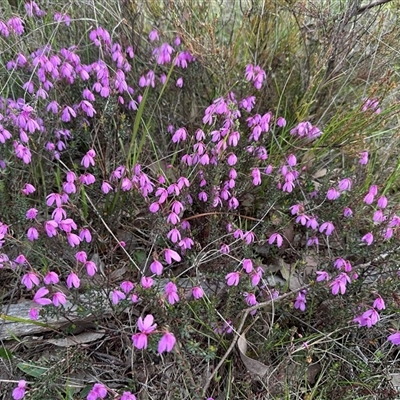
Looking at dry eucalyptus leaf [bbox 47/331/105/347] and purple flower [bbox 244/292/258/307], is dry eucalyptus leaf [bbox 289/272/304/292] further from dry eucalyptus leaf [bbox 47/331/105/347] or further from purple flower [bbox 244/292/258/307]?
dry eucalyptus leaf [bbox 47/331/105/347]

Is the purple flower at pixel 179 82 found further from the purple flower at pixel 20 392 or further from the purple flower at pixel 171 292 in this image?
the purple flower at pixel 20 392

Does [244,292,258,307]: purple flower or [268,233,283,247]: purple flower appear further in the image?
[268,233,283,247]: purple flower

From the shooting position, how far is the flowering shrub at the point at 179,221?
6.57ft

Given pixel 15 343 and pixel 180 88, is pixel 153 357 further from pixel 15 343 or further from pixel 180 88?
pixel 180 88

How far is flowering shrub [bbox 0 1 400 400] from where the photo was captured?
2004mm

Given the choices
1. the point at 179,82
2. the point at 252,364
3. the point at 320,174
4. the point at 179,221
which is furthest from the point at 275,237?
the point at 179,82

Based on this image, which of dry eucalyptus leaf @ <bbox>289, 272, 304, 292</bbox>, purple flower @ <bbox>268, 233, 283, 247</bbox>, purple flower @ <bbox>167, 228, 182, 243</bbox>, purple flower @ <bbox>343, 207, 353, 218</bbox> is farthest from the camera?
dry eucalyptus leaf @ <bbox>289, 272, 304, 292</bbox>

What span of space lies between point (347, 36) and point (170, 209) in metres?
1.80

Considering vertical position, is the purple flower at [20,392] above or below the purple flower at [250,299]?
below

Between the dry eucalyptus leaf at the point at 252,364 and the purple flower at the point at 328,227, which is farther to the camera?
the purple flower at the point at 328,227

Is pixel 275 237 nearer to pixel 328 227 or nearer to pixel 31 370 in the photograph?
pixel 328 227

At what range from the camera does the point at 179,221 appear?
2.23m

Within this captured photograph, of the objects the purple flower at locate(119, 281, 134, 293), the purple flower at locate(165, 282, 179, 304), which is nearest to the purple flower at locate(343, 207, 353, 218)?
the purple flower at locate(165, 282, 179, 304)

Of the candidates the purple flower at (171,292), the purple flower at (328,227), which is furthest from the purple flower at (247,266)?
the purple flower at (328,227)
